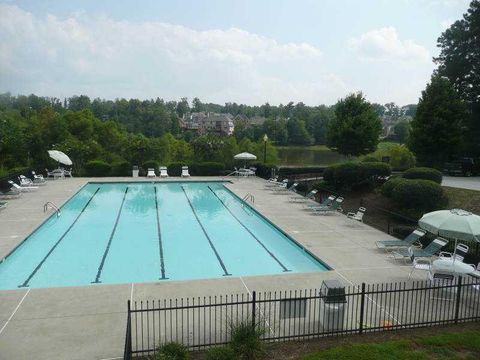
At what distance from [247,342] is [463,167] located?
90.6 ft

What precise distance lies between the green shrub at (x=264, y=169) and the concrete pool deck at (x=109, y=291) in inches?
516

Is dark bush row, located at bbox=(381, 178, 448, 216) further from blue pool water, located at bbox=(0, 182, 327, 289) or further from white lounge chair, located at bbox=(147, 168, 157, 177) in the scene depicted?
white lounge chair, located at bbox=(147, 168, 157, 177)

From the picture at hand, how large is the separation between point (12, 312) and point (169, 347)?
3.78m

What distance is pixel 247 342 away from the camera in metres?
6.62

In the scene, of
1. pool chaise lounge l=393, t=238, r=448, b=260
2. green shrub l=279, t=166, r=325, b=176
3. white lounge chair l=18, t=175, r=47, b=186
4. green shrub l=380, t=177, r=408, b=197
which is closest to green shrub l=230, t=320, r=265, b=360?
pool chaise lounge l=393, t=238, r=448, b=260

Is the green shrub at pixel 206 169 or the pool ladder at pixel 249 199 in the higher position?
the green shrub at pixel 206 169

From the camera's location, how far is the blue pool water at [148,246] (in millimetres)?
11953

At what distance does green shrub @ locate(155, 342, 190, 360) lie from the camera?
20.7 ft

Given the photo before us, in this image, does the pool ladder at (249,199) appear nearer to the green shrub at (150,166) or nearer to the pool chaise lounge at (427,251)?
the pool chaise lounge at (427,251)

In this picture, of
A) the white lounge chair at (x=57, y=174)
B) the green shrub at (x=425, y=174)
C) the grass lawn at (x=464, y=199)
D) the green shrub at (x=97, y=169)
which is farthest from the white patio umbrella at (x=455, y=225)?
the white lounge chair at (x=57, y=174)

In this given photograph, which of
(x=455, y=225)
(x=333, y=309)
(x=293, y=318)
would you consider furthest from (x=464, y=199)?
(x=293, y=318)

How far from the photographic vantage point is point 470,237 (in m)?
9.05

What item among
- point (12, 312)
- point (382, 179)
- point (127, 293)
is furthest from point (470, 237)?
point (382, 179)

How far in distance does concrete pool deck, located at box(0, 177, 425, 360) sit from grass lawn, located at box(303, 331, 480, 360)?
9.71 ft
